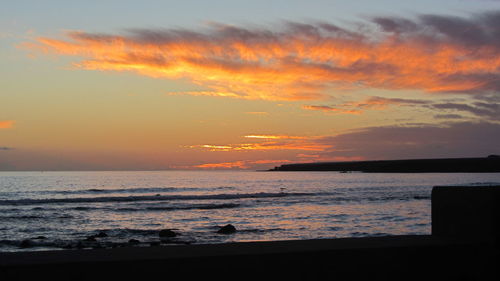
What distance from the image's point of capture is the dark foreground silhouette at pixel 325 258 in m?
2.88

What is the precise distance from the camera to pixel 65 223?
2686 cm

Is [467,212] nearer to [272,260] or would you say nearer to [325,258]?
[325,258]

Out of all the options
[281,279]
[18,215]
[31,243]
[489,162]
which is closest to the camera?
[281,279]

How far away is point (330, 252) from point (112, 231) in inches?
839

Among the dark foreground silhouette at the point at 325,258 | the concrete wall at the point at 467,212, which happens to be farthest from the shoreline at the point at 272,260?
the concrete wall at the point at 467,212

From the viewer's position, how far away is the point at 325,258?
329 cm

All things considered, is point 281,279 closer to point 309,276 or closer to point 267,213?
point 309,276

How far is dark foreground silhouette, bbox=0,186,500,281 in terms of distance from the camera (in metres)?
2.88

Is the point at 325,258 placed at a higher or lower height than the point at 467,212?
lower

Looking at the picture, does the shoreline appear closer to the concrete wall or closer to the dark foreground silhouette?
the dark foreground silhouette

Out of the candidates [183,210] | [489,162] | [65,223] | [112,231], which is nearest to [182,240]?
[112,231]

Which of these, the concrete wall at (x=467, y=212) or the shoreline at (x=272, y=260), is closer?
the shoreline at (x=272, y=260)

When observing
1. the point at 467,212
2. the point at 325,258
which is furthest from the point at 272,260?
the point at 467,212

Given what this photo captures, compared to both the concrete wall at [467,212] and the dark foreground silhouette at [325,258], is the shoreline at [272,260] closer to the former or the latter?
the dark foreground silhouette at [325,258]
